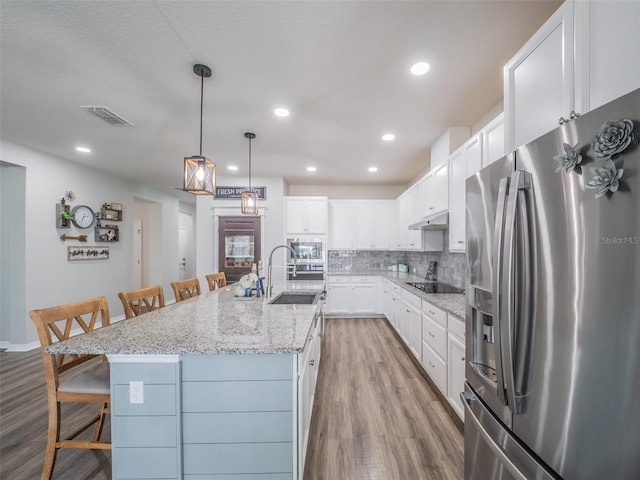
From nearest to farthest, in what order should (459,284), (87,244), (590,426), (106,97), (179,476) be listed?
(590,426) < (179,476) < (106,97) < (459,284) < (87,244)

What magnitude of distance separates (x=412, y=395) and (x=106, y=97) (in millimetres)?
3993

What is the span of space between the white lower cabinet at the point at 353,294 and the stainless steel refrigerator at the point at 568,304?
3.96m

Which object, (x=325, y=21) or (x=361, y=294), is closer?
(x=325, y=21)

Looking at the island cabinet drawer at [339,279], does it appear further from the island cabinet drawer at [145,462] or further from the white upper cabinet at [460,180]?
the island cabinet drawer at [145,462]

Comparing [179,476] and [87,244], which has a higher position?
[87,244]

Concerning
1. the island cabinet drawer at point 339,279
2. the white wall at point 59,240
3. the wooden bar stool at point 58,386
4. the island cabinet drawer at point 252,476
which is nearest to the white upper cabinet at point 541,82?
the island cabinet drawer at point 252,476

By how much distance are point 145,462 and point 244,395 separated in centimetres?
59

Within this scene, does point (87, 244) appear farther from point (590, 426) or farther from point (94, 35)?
point (590, 426)

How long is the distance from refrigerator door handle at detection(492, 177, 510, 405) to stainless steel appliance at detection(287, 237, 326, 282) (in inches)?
160

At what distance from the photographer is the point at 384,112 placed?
274cm

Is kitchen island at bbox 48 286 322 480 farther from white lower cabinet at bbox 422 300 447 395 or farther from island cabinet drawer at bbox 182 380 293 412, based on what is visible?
white lower cabinet at bbox 422 300 447 395

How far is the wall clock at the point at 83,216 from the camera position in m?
4.35

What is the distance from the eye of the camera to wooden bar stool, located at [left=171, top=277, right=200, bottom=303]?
2.76 meters

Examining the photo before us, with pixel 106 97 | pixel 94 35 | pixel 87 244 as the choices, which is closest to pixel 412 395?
pixel 94 35
